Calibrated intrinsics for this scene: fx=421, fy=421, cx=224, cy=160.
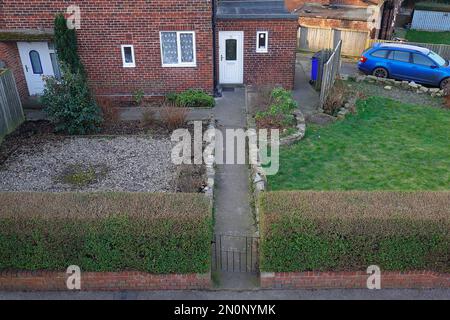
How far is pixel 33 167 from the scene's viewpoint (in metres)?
10.4

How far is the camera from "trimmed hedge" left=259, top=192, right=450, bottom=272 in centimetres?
660

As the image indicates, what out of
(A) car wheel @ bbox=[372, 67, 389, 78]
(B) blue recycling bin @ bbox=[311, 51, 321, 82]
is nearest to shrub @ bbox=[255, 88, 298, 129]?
(B) blue recycling bin @ bbox=[311, 51, 321, 82]

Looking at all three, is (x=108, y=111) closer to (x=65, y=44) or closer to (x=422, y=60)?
(x=65, y=44)

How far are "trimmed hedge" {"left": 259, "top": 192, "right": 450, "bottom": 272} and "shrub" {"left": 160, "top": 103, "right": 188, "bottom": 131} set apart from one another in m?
5.95

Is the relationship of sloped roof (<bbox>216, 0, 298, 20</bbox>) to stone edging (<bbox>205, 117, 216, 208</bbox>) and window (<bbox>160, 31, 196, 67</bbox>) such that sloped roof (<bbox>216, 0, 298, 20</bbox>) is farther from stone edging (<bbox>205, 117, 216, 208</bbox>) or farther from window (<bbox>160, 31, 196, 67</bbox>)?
stone edging (<bbox>205, 117, 216, 208</bbox>)

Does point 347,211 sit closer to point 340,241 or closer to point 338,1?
point 340,241

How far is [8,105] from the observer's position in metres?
12.1

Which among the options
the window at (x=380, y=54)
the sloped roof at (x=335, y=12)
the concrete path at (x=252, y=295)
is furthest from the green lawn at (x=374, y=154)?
the sloped roof at (x=335, y=12)

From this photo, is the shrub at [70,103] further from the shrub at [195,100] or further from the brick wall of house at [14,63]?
the shrub at [195,100]

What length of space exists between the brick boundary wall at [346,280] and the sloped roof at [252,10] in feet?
32.2

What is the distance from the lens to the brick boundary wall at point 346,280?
273 inches

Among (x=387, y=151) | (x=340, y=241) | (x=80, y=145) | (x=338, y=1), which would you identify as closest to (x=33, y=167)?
(x=80, y=145)

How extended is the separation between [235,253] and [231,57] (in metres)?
9.03

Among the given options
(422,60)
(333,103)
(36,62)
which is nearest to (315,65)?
(333,103)
